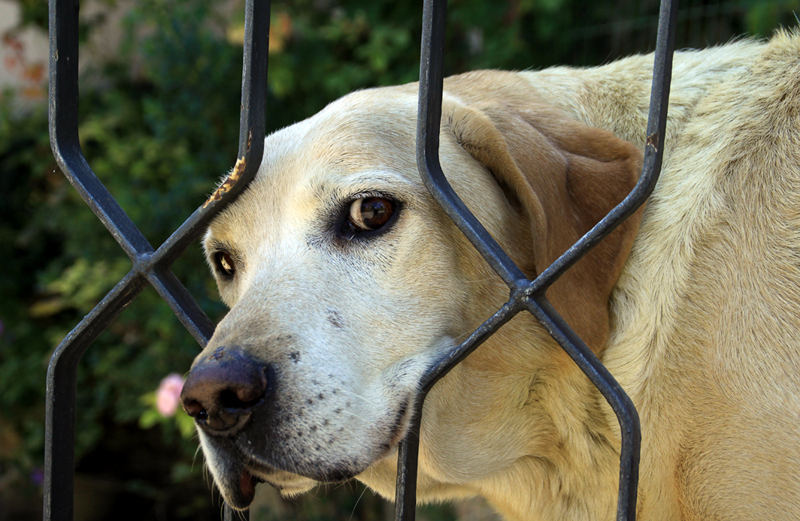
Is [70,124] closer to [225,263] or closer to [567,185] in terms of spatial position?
[225,263]

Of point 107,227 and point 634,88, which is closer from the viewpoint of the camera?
point 107,227

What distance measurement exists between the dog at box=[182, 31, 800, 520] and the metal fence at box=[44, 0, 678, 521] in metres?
0.18

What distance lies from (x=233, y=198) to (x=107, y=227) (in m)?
0.32

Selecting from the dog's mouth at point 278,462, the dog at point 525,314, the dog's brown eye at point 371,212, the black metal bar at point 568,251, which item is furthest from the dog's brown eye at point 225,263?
the black metal bar at point 568,251

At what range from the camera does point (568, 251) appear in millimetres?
1065

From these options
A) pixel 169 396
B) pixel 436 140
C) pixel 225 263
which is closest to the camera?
pixel 436 140

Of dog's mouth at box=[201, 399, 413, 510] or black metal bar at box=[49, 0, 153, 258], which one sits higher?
black metal bar at box=[49, 0, 153, 258]

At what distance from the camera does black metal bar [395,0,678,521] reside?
102cm

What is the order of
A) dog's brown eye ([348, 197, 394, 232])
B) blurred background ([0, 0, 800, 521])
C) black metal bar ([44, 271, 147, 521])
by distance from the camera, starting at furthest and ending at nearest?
blurred background ([0, 0, 800, 521]), dog's brown eye ([348, 197, 394, 232]), black metal bar ([44, 271, 147, 521])

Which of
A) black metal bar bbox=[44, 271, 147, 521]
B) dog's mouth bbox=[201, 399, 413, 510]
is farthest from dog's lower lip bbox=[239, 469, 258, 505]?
black metal bar bbox=[44, 271, 147, 521]

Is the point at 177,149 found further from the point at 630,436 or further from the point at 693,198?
the point at 630,436

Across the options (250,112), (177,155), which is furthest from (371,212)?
(177,155)

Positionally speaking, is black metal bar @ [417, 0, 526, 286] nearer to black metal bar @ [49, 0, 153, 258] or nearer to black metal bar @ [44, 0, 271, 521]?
black metal bar @ [44, 0, 271, 521]

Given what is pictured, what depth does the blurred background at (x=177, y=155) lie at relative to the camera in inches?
155
